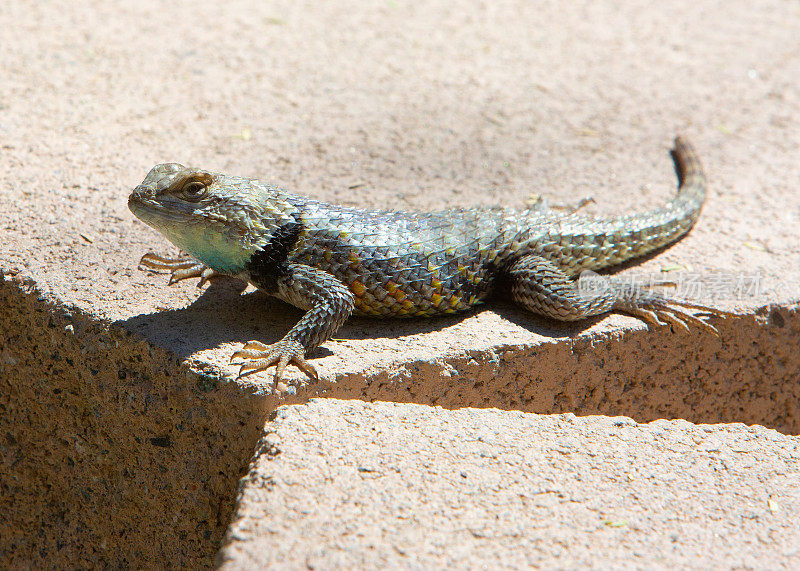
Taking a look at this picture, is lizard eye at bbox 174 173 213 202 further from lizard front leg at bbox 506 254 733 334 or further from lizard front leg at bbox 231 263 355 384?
lizard front leg at bbox 506 254 733 334

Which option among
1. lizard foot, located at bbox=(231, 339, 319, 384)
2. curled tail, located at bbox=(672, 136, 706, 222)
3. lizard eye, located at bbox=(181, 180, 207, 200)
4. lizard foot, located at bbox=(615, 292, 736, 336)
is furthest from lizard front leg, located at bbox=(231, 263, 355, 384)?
curled tail, located at bbox=(672, 136, 706, 222)

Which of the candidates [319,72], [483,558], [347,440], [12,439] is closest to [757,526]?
[483,558]

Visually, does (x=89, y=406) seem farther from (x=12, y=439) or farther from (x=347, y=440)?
(x=347, y=440)

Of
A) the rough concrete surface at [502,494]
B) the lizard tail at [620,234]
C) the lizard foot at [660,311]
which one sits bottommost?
the rough concrete surface at [502,494]

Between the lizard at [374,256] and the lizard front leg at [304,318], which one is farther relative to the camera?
the lizard at [374,256]

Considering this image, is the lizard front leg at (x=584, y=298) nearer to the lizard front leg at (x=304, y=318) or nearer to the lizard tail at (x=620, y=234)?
the lizard tail at (x=620, y=234)

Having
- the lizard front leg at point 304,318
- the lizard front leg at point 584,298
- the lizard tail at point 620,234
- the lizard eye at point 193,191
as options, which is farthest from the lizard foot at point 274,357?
the lizard tail at point 620,234

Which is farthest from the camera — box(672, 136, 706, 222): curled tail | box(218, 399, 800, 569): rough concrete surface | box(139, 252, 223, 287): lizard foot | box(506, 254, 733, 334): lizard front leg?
box(672, 136, 706, 222): curled tail

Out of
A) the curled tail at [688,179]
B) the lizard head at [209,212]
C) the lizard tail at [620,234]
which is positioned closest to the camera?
the lizard head at [209,212]
